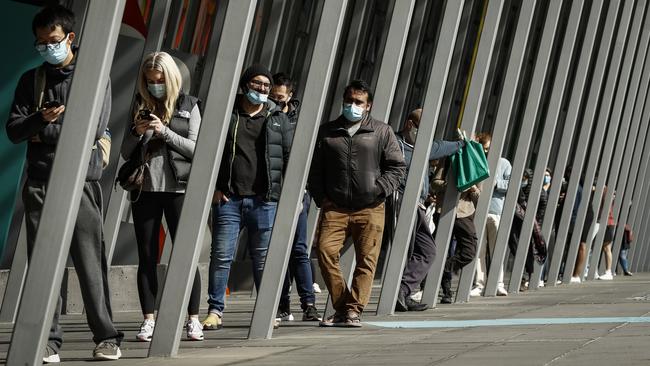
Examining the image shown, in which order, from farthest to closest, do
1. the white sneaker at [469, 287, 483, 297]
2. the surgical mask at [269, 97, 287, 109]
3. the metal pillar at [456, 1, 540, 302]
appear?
the white sneaker at [469, 287, 483, 297]
the metal pillar at [456, 1, 540, 302]
the surgical mask at [269, 97, 287, 109]

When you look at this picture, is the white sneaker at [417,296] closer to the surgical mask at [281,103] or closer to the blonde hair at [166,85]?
the surgical mask at [281,103]

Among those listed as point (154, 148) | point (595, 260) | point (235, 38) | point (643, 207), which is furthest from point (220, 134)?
point (643, 207)

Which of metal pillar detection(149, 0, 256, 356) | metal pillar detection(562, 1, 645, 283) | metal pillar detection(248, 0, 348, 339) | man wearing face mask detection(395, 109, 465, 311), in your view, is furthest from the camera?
metal pillar detection(562, 1, 645, 283)

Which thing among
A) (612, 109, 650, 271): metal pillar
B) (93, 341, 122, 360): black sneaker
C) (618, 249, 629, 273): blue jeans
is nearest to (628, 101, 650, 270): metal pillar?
(612, 109, 650, 271): metal pillar

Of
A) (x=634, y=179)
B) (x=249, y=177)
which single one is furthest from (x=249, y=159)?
(x=634, y=179)

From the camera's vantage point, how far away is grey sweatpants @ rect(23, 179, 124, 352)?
8.30 m

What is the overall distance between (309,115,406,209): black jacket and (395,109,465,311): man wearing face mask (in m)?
1.61

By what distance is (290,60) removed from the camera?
1988 cm

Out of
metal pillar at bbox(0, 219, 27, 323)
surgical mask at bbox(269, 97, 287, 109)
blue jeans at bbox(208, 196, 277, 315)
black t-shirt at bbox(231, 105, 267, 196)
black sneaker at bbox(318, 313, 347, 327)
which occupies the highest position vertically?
surgical mask at bbox(269, 97, 287, 109)

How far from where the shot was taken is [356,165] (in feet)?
38.9

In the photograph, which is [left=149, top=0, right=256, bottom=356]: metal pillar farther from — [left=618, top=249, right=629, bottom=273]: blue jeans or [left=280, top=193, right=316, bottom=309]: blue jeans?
[left=618, top=249, right=629, bottom=273]: blue jeans

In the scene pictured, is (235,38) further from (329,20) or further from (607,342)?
(607,342)

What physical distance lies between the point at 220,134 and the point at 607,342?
2.74m

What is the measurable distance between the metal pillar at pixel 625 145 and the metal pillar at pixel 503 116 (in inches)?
309
